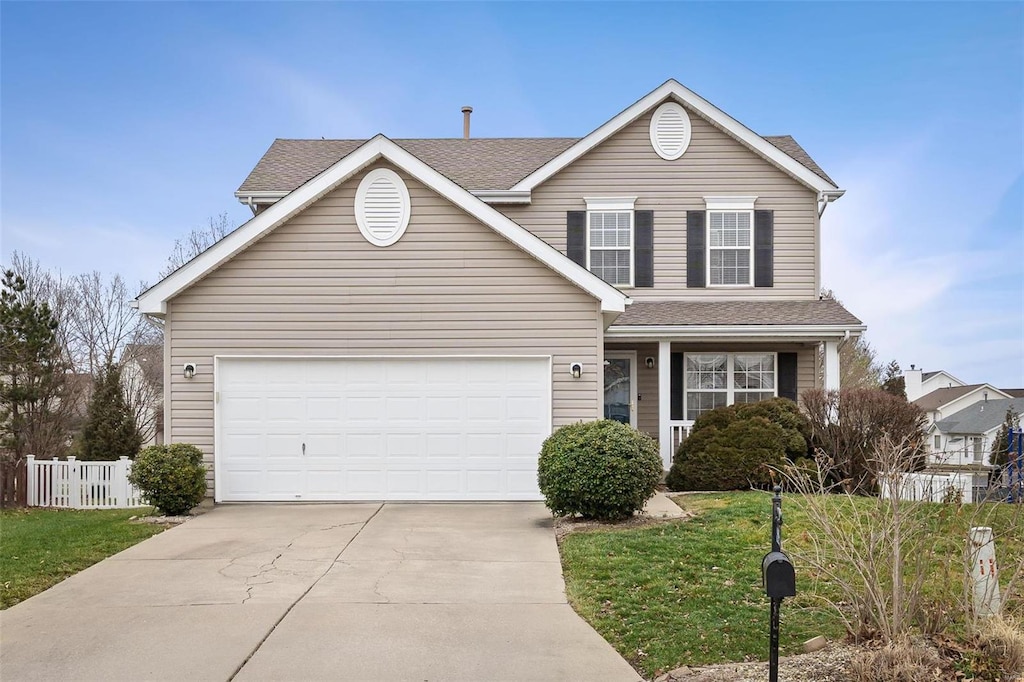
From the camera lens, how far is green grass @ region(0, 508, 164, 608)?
7689 millimetres

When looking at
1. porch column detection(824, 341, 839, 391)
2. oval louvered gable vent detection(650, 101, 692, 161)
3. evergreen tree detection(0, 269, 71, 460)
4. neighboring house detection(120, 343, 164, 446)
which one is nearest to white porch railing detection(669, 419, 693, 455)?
porch column detection(824, 341, 839, 391)

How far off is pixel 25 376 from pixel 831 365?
57.3 feet

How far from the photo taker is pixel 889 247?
19.5 m

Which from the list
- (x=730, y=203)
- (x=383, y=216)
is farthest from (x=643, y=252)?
(x=383, y=216)

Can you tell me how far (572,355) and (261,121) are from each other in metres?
13.2

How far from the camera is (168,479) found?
11.0 m

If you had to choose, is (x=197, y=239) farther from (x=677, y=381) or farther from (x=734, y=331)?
(x=734, y=331)

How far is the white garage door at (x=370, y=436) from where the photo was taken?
1211cm

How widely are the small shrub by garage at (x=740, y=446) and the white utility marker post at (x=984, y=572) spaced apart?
6.97 m

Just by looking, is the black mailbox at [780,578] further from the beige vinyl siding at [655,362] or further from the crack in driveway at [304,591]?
the beige vinyl siding at [655,362]

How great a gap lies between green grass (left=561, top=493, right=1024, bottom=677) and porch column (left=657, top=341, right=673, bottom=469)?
491cm

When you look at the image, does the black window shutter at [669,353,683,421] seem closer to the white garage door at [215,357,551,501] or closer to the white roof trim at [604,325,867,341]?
the white roof trim at [604,325,867,341]

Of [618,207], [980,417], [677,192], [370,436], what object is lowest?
[980,417]

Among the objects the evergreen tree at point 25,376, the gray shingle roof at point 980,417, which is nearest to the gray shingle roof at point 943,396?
the gray shingle roof at point 980,417
